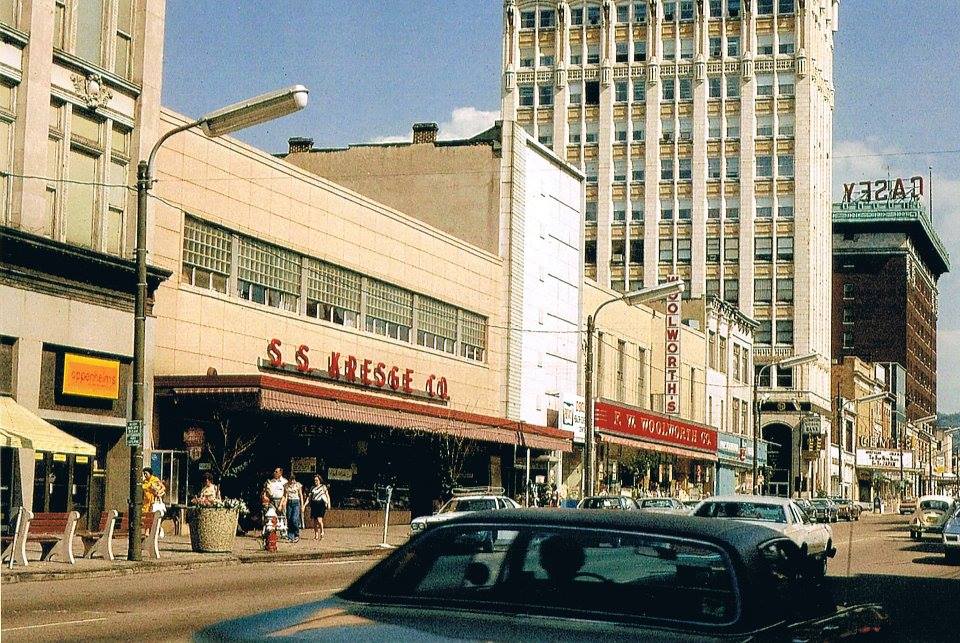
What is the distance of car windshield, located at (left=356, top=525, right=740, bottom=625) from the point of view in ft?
19.4

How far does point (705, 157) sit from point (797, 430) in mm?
21917

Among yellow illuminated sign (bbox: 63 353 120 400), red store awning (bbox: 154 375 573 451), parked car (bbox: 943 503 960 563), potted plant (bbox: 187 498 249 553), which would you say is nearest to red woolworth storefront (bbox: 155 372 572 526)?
red store awning (bbox: 154 375 573 451)

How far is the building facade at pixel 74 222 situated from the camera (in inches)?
1133

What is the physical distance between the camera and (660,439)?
6862cm

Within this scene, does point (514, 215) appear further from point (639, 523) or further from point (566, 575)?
point (566, 575)

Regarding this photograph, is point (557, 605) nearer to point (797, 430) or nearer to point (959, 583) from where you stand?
point (959, 583)

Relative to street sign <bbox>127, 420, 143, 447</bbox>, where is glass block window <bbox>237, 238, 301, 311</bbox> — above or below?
above

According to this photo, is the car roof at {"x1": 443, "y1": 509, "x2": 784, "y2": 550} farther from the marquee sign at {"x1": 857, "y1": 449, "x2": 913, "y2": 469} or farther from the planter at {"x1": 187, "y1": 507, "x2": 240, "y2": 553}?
the marquee sign at {"x1": 857, "y1": 449, "x2": 913, "y2": 469}

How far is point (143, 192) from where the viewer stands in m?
25.0

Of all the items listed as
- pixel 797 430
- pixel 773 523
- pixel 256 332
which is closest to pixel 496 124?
pixel 256 332

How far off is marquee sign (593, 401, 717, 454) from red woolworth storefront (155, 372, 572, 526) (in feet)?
23.1

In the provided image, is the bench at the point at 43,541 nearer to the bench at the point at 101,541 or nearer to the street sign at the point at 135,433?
the bench at the point at 101,541

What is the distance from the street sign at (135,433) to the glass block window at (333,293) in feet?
51.9

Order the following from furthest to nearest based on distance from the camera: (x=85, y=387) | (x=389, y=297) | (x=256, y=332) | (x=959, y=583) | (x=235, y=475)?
1. (x=389, y=297)
2. (x=256, y=332)
3. (x=235, y=475)
4. (x=85, y=387)
5. (x=959, y=583)
